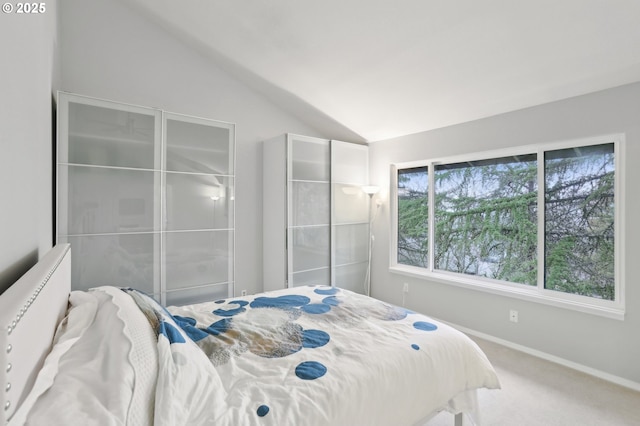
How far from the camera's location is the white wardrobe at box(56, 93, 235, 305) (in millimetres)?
2490

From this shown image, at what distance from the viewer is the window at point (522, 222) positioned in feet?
8.72

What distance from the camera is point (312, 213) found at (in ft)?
12.7

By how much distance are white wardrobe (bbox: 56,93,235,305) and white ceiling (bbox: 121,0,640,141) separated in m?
0.97

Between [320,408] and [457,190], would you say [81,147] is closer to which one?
[320,408]

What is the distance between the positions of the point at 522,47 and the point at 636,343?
2498 mm

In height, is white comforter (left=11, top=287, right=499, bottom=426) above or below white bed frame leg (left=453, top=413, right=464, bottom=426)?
above

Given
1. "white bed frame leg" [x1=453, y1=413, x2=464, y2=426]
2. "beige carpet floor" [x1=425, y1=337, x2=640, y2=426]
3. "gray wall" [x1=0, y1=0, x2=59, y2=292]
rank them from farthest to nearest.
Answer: "beige carpet floor" [x1=425, y1=337, x2=640, y2=426]
"white bed frame leg" [x1=453, y1=413, x2=464, y2=426]
"gray wall" [x1=0, y1=0, x2=59, y2=292]

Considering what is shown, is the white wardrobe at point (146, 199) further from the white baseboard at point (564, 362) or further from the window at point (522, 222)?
the white baseboard at point (564, 362)

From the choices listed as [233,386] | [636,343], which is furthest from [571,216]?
[233,386]

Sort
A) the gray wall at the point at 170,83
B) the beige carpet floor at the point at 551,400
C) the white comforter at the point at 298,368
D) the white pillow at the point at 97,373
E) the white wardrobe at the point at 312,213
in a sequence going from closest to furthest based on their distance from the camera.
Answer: the white pillow at the point at 97,373
the white comforter at the point at 298,368
the beige carpet floor at the point at 551,400
the gray wall at the point at 170,83
the white wardrobe at the point at 312,213

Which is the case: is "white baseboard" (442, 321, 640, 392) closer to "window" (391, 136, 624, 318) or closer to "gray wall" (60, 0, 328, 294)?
"window" (391, 136, 624, 318)

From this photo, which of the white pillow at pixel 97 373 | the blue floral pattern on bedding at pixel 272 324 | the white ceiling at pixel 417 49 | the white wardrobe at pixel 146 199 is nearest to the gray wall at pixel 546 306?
the white ceiling at pixel 417 49

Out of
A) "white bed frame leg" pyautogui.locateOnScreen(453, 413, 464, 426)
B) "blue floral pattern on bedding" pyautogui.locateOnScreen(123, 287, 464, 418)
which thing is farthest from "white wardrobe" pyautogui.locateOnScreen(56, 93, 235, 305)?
"white bed frame leg" pyautogui.locateOnScreen(453, 413, 464, 426)

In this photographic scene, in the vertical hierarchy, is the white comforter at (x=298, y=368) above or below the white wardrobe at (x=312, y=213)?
below
